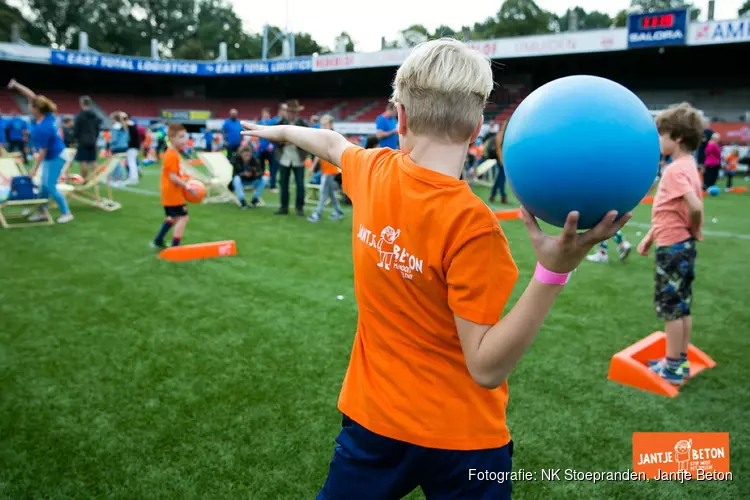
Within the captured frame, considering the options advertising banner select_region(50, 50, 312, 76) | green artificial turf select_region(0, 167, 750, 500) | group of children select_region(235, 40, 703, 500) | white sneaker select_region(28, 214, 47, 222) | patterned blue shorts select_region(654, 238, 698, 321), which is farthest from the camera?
advertising banner select_region(50, 50, 312, 76)

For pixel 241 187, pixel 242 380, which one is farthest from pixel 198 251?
pixel 241 187

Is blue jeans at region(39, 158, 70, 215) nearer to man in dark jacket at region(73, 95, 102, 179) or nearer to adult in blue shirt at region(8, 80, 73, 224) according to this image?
adult in blue shirt at region(8, 80, 73, 224)

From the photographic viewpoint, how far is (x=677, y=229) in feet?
12.5

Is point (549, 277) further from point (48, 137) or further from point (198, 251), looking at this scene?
point (48, 137)

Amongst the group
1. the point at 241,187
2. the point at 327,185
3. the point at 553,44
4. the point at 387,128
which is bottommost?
the point at 241,187

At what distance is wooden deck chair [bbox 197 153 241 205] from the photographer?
12586 mm

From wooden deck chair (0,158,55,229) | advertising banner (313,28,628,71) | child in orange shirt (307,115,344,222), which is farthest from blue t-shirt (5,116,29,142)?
child in orange shirt (307,115,344,222)

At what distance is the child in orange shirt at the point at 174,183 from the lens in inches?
279

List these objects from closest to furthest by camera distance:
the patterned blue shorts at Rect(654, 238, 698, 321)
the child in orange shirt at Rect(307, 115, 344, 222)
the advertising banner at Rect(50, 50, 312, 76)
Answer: the patterned blue shorts at Rect(654, 238, 698, 321) → the child in orange shirt at Rect(307, 115, 344, 222) → the advertising banner at Rect(50, 50, 312, 76)

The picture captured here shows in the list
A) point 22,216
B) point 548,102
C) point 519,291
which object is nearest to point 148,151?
point 22,216

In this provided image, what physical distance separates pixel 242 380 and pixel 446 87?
313cm

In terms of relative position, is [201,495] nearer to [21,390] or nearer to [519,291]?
[21,390]

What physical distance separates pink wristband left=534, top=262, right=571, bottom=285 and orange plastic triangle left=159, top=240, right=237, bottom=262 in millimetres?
6660

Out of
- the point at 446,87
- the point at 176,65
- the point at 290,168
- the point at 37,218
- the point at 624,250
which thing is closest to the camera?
the point at 446,87
